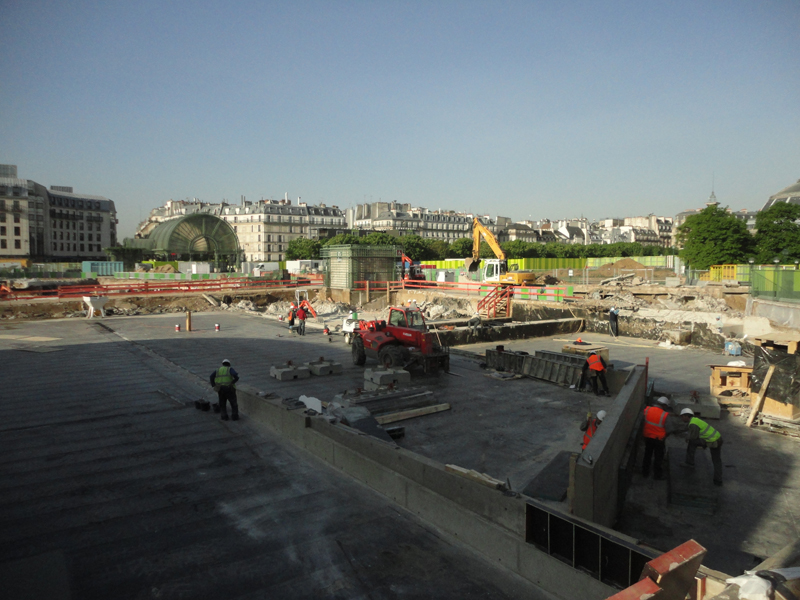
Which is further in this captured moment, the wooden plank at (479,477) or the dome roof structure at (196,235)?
the dome roof structure at (196,235)

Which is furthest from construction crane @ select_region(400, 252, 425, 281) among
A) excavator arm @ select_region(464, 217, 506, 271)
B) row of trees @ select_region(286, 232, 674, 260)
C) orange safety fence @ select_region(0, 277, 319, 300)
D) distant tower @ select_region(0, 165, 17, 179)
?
distant tower @ select_region(0, 165, 17, 179)

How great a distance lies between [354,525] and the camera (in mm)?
5512

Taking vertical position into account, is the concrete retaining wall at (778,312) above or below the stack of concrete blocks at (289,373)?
above

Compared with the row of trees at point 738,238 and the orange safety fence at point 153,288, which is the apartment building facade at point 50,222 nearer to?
the orange safety fence at point 153,288

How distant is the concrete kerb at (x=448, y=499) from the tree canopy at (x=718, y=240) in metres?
44.1

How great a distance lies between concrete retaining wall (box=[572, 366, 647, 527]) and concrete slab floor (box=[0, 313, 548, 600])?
115cm

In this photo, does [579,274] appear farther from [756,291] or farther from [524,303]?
[756,291]

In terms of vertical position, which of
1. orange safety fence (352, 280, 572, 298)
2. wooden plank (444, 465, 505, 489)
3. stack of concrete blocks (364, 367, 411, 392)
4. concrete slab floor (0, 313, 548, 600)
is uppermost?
orange safety fence (352, 280, 572, 298)

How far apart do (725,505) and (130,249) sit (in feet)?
220

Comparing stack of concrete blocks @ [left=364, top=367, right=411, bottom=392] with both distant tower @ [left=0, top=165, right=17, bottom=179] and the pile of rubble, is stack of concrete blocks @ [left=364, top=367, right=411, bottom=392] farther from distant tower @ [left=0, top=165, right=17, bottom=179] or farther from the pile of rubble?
distant tower @ [left=0, top=165, right=17, bottom=179]

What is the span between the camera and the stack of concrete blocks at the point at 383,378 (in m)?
12.3

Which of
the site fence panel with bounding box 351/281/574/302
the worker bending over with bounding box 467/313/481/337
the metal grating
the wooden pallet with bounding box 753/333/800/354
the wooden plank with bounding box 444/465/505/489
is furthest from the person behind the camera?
the site fence panel with bounding box 351/281/574/302

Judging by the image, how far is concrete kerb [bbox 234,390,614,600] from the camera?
4.44m

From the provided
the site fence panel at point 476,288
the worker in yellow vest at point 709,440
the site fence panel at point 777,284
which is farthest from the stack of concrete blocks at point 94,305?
the site fence panel at point 777,284
